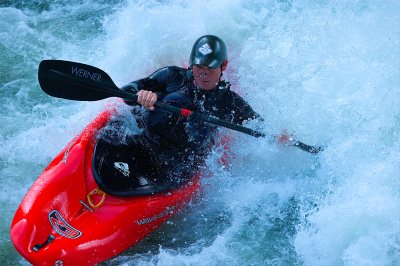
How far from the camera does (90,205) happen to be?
133 inches

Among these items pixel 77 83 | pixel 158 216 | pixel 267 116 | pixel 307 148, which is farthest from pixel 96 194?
pixel 267 116

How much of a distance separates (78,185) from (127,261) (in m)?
0.71

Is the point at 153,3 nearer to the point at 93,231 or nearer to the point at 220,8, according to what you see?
Answer: the point at 220,8

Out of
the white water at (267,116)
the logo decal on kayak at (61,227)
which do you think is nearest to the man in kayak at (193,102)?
the white water at (267,116)

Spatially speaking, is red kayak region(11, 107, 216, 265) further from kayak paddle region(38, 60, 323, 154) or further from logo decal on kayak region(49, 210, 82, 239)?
kayak paddle region(38, 60, 323, 154)

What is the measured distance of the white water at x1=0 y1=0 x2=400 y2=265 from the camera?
3639 mm

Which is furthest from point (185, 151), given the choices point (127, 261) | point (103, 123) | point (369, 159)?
point (369, 159)

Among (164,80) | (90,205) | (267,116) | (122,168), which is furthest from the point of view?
(267,116)

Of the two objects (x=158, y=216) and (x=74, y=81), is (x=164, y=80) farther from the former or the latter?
(x=158, y=216)

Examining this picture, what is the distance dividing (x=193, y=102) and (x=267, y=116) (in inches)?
41.3

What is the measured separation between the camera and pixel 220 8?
19.1ft

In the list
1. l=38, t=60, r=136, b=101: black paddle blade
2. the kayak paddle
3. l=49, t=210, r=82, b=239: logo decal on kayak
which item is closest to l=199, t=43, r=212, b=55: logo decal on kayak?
the kayak paddle

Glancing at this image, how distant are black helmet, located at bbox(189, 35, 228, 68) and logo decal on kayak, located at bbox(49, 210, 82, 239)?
1.41 meters

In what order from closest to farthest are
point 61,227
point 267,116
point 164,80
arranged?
point 61,227
point 164,80
point 267,116
